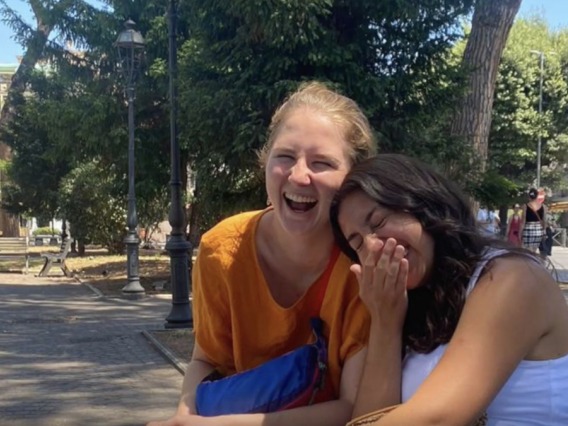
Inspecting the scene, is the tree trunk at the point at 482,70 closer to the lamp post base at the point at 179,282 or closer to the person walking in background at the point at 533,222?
the lamp post base at the point at 179,282

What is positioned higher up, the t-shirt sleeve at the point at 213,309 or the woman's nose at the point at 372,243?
the woman's nose at the point at 372,243

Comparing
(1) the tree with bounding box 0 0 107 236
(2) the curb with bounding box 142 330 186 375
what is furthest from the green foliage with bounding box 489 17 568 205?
(2) the curb with bounding box 142 330 186 375

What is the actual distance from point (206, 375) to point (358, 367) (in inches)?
Result: 20.8

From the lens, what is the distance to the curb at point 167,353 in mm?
7999

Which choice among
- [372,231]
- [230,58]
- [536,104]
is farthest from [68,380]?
[536,104]

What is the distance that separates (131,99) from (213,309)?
13014 millimetres

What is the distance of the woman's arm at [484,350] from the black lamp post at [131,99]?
44.4ft

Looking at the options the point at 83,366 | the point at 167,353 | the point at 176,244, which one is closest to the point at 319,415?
the point at 83,366

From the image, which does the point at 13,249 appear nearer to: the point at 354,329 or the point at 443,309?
the point at 354,329

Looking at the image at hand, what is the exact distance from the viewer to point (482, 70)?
10648 millimetres

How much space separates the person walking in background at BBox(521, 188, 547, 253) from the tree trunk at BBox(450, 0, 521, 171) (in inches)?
175

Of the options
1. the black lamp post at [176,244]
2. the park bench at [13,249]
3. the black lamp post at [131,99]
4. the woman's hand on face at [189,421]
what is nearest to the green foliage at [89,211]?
the park bench at [13,249]

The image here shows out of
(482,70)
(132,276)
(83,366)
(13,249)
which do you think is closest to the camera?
(83,366)

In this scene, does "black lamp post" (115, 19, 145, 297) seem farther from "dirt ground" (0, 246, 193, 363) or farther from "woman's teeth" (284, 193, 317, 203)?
"woman's teeth" (284, 193, 317, 203)
